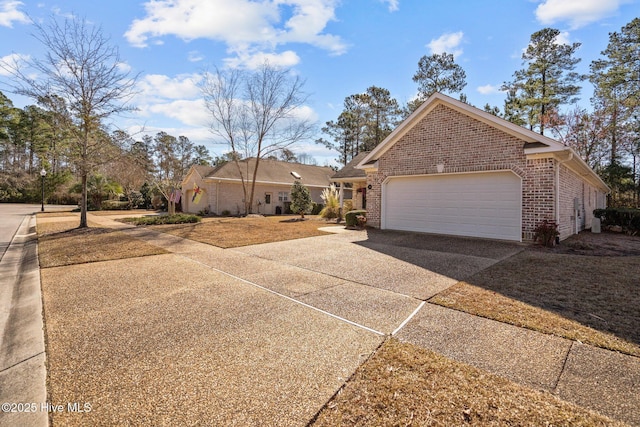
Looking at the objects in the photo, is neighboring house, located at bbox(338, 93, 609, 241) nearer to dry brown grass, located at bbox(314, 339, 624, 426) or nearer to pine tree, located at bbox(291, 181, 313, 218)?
pine tree, located at bbox(291, 181, 313, 218)

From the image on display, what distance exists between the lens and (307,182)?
2716 cm

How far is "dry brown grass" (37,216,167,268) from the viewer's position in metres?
6.87

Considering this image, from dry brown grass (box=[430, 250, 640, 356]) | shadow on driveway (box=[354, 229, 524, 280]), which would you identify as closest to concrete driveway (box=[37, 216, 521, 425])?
shadow on driveway (box=[354, 229, 524, 280])

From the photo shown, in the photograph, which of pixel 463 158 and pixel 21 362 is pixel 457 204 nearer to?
pixel 463 158

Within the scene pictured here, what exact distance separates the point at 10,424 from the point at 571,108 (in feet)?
108

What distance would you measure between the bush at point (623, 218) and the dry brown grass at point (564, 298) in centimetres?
896

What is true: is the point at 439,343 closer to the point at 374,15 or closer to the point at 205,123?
the point at 374,15

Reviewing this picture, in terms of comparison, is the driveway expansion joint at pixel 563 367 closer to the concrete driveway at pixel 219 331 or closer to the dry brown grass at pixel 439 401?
the dry brown grass at pixel 439 401

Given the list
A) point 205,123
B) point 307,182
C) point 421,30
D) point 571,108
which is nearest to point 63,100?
point 205,123

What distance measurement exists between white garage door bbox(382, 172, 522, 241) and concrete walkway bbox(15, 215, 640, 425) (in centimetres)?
439

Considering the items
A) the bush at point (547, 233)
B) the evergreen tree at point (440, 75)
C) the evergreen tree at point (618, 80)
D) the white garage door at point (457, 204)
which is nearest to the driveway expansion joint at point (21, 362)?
the white garage door at point (457, 204)

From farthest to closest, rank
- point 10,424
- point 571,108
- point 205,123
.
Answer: point 571,108, point 205,123, point 10,424

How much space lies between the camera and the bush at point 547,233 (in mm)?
8320

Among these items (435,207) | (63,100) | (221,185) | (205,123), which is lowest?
(435,207)
